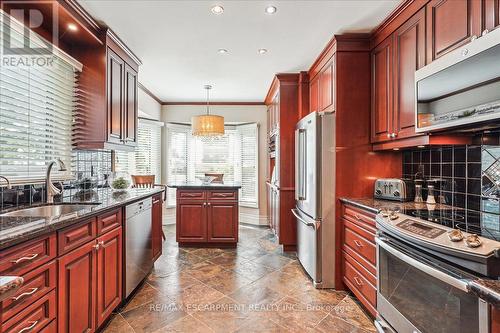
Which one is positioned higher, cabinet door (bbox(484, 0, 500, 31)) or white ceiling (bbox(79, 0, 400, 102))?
white ceiling (bbox(79, 0, 400, 102))

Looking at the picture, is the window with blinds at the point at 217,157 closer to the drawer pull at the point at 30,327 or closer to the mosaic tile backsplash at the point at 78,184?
the mosaic tile backsplash at the point at 78,184

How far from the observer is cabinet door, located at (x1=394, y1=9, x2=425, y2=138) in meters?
2.04

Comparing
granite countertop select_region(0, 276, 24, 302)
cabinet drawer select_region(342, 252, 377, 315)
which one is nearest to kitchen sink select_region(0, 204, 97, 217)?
granite countertop select_region(0, 276, 24, 302)

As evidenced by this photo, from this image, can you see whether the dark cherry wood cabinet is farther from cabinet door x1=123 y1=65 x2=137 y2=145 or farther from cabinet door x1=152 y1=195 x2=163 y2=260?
cabinet door x1=123 y1=65 x2=137 y2=145

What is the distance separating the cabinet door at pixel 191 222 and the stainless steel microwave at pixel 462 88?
9.60 feet

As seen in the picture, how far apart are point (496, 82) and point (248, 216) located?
482 cm

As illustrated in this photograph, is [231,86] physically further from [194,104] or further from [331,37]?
[331,37]

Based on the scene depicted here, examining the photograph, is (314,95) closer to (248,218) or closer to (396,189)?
(396,189)

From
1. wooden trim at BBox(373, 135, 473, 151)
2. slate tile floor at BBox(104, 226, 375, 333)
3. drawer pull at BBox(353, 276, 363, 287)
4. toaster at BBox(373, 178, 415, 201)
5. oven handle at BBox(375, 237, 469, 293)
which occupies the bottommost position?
slate tile floor at BBox(104, 226, 375, 333)

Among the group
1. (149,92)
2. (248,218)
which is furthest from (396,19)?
(248,218)

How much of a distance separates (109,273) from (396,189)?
99.0 inches

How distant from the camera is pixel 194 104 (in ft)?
18.7

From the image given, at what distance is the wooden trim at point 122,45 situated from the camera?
2.62m

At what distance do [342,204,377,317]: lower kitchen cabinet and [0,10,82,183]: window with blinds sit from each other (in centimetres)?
269
